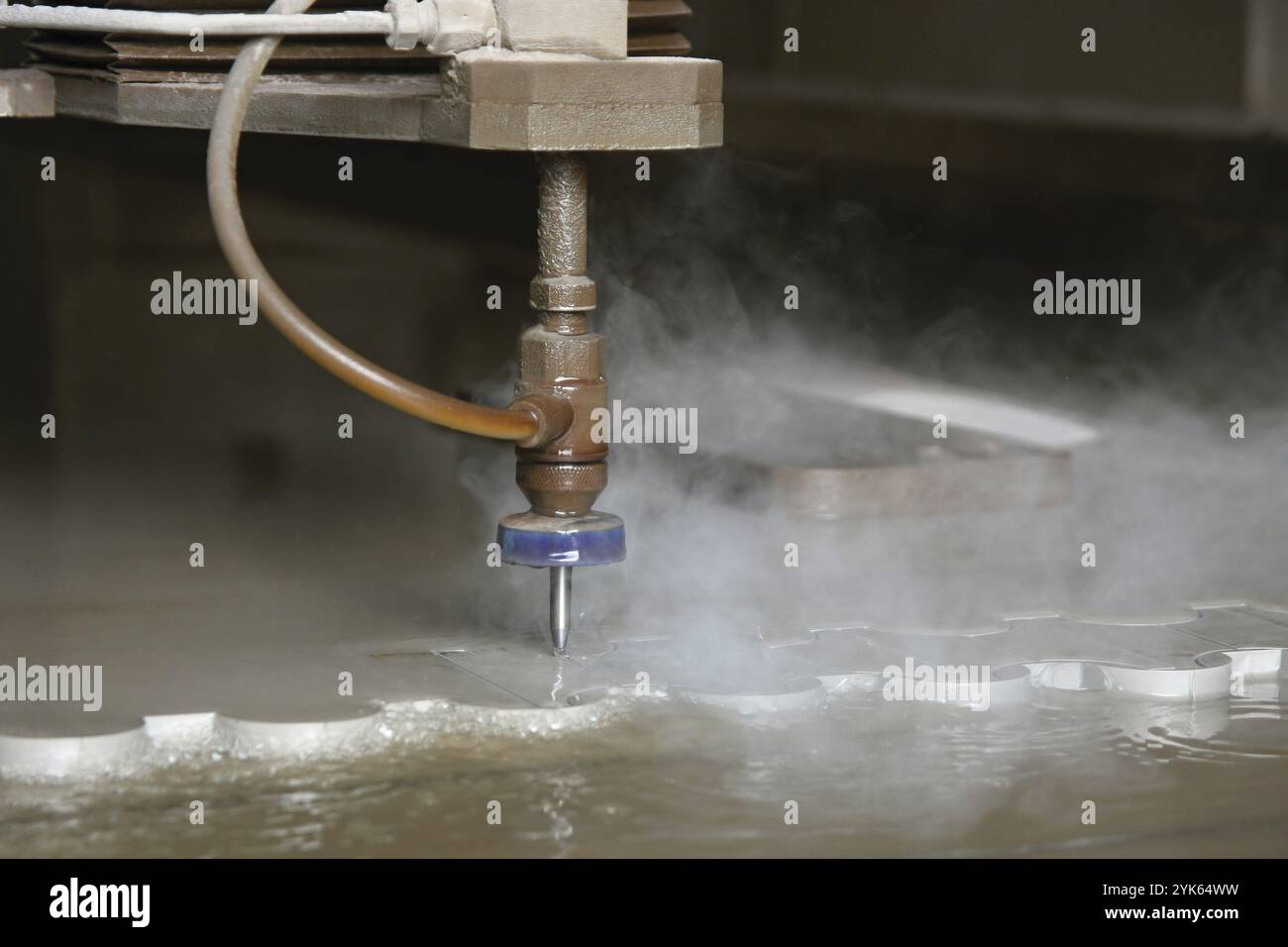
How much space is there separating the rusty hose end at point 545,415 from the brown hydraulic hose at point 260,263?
0.32ft

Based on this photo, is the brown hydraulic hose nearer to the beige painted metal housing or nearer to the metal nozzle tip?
the beige painted metal housing

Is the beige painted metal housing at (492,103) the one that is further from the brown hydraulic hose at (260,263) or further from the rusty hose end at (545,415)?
the rusty hose end at (545,415)

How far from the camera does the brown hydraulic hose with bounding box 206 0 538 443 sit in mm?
1853

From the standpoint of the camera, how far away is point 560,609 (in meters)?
2.11

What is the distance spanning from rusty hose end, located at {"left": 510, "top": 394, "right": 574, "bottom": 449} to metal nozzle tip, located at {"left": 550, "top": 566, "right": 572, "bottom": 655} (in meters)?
0.17

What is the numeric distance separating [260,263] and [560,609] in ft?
1.77

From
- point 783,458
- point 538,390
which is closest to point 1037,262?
point 783,458

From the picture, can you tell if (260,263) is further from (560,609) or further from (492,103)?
(560,609)

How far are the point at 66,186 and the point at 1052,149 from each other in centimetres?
242

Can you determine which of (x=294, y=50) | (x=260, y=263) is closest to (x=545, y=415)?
(x=260, y=263)

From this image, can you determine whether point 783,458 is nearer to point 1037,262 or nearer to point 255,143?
point 1037,262

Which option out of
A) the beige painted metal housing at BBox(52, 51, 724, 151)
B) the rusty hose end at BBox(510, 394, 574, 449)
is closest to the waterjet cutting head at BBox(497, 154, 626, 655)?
the rusty hose end at BBox(510, 394, 574, 449)
